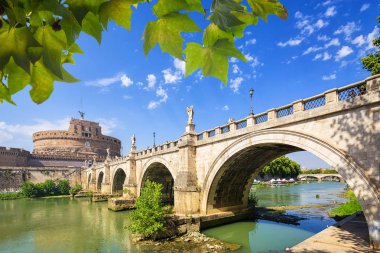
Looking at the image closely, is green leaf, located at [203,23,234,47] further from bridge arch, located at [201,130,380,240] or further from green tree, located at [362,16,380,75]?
green tree, located at [362,16,380,75]

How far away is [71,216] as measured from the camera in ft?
90.6

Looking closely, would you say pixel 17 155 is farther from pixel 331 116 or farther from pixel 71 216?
pixel 331 116

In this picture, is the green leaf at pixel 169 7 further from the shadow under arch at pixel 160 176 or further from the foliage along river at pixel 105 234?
the shadow under arch at pixel 160 176

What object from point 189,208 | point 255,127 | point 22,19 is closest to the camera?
point 22,19

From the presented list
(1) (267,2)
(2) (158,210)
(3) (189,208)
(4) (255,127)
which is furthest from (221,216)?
(1) (267,2)

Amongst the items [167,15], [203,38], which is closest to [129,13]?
[167,15]

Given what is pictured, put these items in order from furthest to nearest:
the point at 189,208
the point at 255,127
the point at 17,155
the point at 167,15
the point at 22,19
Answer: the point at 17,155 → the point at 189,208 → the point at 255,127 → the point at 167,15 → the point at 22,19

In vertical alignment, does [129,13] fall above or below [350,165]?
above

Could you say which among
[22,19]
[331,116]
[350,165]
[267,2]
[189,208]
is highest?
[331,116]

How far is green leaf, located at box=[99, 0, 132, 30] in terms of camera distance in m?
1.21

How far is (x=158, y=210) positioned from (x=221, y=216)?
6.04m

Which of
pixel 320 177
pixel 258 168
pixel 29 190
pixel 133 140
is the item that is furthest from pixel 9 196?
pixel 320 177

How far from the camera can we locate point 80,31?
123 centimetres

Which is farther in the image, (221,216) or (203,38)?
(221,216)
